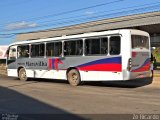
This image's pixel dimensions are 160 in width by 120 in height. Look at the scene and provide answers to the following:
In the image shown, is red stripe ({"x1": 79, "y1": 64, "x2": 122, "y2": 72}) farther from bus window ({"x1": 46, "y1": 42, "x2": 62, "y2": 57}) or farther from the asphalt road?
bus window ({"x1": 46, "y1": 42, "x2": 62, "y2": 57})

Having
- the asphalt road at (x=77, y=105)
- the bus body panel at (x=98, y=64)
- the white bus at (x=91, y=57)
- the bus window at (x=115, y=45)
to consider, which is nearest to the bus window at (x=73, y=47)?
the white bus at (x=91, y=57)

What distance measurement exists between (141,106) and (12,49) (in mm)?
15078

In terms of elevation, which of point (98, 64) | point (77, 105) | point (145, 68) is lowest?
point (77, 105)

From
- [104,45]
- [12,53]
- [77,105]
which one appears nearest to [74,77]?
[104,45]

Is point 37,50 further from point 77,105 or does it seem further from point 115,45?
point 77,105

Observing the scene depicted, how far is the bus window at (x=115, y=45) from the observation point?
58.5ft

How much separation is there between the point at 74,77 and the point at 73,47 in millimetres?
1615

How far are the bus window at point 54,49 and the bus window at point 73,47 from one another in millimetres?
540

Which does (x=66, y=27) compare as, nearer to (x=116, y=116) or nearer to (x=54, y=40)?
(x=54, y=40)

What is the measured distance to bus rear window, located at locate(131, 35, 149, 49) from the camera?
58.7 ft

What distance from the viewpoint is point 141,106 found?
12250 mm

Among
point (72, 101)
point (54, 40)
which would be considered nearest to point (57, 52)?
point (54, 40)

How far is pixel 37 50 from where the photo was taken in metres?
23.2

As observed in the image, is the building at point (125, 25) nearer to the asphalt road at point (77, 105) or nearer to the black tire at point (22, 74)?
the black tire at point (22, 74)
